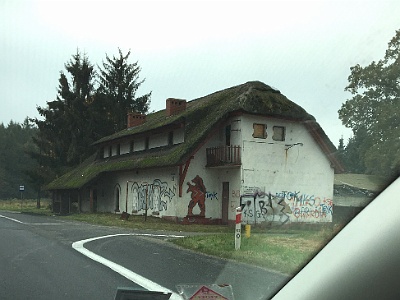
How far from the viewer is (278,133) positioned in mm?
4035

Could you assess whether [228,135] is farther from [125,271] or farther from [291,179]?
[125,271]

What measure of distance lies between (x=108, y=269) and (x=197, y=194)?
1.80 metres

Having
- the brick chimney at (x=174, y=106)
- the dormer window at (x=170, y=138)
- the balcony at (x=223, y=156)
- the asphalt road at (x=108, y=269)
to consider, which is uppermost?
the brick chimney at (x=174, y=106)

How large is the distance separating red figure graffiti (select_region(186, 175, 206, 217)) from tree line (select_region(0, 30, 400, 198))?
3.98 m

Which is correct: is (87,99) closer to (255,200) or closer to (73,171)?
(73,171)

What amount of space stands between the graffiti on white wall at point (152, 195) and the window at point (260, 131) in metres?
3.98

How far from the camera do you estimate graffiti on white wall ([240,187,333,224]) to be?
3.51m

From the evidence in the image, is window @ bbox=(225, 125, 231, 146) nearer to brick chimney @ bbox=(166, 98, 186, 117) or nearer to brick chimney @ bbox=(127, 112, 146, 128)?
brick chimney @ bbox=(166, 98, 186, 117)

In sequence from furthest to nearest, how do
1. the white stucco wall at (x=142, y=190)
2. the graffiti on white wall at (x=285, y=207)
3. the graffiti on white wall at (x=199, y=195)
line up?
the white stucco wall at (x=142, y=190)
the graffiti on white wall at (x=199, y=195)
the graffiti on white wall at (x=285, y=207)

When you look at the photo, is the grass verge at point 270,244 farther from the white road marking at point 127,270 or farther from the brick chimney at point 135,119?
the brick chimney at point 135,119

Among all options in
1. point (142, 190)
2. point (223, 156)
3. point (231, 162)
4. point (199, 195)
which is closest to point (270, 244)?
point (231, 162)

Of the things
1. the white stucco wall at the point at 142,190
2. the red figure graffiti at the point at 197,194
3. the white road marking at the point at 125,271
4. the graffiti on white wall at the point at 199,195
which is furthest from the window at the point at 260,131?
the white stucco wall at the point at 142,190

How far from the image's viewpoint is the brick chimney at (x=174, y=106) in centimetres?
932

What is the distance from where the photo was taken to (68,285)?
656cm
